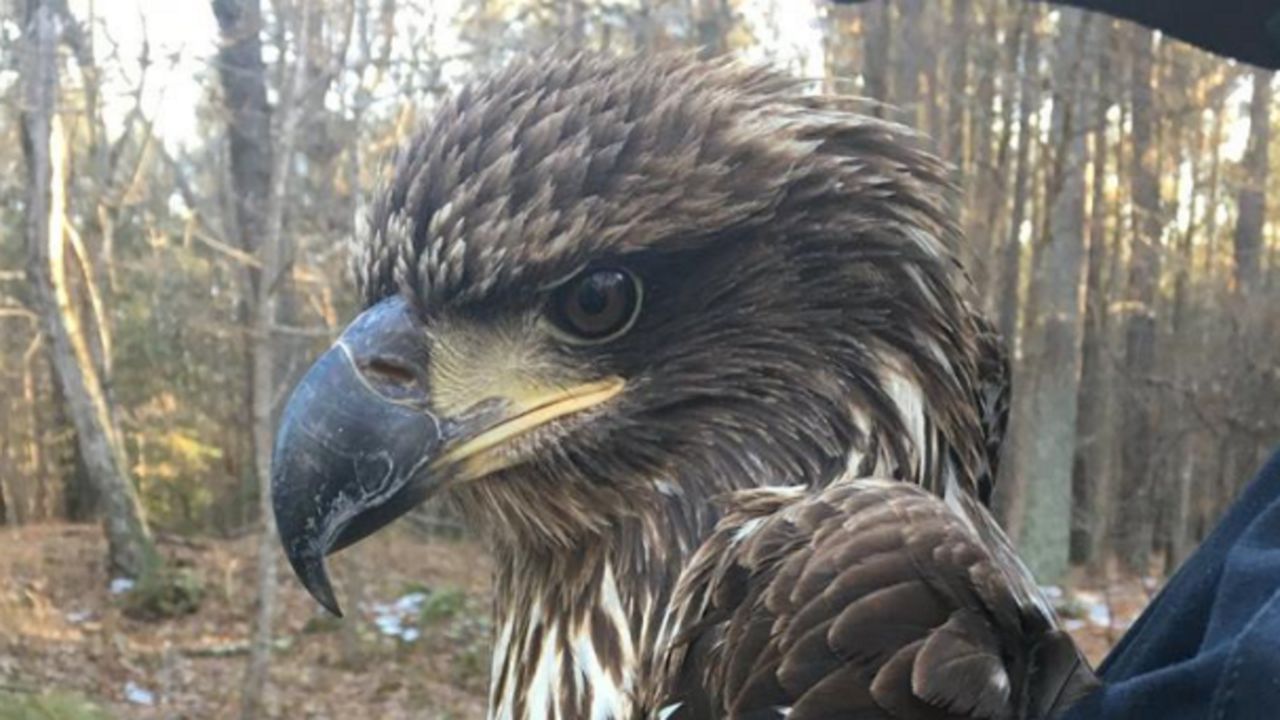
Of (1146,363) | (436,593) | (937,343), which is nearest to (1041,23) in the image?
(1146,363)

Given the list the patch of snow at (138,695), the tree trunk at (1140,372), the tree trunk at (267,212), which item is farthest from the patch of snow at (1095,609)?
the patch of snow at (138,695)

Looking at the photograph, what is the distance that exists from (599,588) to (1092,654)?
1137 cm

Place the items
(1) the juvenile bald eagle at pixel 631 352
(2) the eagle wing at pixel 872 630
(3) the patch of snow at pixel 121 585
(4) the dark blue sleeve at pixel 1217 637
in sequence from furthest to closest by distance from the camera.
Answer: (3) the patch of snow at pixel 121 585
(1) the juvenile bald eagle at pixel 631 352
(2) the eagle wing at pixel 872 630
(4) the dark blue sleeve at pixel 1217 637

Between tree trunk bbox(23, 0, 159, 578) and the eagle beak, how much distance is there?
1134cm

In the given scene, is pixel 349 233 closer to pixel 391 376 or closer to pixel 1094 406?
pixel 391 376

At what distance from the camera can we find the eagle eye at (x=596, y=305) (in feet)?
6.91

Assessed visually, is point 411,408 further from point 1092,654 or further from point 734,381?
point 1092,654

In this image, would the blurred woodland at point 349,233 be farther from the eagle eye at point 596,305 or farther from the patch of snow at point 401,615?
the eagle eye at point 596,305

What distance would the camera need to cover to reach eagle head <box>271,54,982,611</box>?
208 cm

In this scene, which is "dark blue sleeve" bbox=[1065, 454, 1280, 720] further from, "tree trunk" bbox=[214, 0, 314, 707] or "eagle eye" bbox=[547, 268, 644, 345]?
"tree trunk" bbox=[214, 0, 314, 707]

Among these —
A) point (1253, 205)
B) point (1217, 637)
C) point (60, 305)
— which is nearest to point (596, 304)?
point (1217, 637)

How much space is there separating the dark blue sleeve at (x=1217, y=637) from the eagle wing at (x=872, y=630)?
0.34 ft

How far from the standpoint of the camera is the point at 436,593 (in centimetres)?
1566

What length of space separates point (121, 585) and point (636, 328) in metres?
15.5
